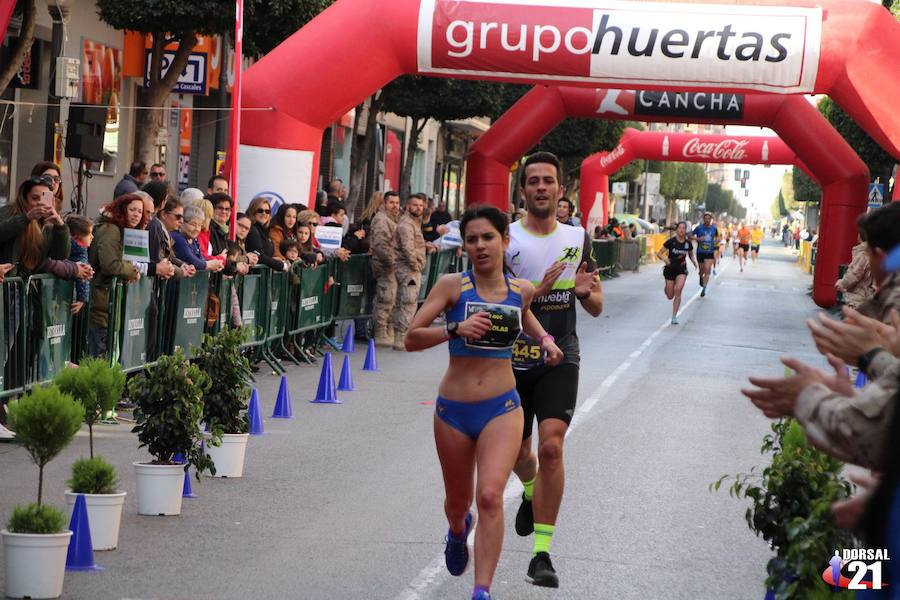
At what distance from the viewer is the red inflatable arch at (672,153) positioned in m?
38.3

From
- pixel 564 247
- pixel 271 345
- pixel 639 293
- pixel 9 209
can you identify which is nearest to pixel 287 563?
pixel 564 247

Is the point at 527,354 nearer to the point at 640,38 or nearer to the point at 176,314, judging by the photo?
the point at 176,314

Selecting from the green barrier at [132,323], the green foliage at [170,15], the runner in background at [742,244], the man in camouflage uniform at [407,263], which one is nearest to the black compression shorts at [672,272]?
the man in camouflage uniform at [407,263]

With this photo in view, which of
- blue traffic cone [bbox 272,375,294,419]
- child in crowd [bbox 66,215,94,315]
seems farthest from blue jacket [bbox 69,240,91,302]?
blue traffic cone [bbox 272,375,294,419]

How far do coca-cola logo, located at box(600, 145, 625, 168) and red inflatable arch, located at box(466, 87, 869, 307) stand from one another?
17.0 meters

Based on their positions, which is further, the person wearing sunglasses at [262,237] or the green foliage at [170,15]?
the green foliage at [170,15]

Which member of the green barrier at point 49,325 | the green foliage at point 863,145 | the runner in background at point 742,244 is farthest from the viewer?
the runner in background at point 742,244

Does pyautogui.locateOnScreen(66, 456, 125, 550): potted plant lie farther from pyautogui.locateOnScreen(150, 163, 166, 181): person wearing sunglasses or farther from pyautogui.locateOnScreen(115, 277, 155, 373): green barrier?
pyautogui.locateOnScreen(150, 163, 166, 181): person wearing sunglasses

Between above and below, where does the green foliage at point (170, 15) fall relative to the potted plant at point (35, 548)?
above

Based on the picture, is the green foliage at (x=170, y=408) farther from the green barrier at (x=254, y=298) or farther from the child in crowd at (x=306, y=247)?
the child in crowd at (x=306, y=247)

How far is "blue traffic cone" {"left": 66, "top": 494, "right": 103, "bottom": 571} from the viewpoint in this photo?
6758 millimetres

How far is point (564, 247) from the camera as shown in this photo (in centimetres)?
751

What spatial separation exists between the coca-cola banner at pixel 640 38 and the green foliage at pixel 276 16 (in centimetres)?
209

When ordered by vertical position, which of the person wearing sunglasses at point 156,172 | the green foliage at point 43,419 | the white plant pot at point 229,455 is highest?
the person wearing sunglasses at point 156,172
